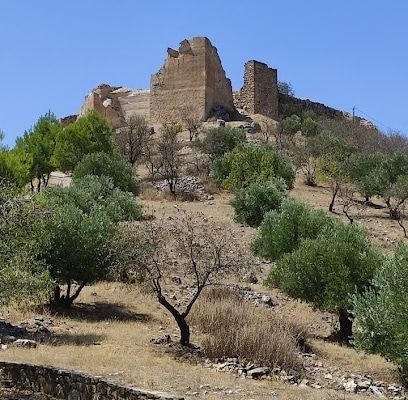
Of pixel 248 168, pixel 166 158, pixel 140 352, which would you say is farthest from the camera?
pixel 166 158

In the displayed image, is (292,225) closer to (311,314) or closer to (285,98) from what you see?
(311,314)

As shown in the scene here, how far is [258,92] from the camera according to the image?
5312cm

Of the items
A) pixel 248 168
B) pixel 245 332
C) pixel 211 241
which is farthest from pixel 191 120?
pixel 245 332

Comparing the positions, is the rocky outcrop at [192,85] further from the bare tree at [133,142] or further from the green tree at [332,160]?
the green tree at [332,160]

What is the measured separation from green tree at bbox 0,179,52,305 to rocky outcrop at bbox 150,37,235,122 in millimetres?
35820

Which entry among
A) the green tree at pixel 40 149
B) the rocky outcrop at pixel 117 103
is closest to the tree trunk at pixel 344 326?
the green tree at pixel 40 149

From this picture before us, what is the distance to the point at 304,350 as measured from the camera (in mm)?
14891

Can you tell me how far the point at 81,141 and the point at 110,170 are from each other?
19.9ft

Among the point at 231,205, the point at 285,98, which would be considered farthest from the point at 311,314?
the point at 285,98

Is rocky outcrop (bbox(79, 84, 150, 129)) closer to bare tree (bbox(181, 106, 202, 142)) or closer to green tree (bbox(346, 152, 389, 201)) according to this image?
bare tree (bbox(181, 106, 202, 142))

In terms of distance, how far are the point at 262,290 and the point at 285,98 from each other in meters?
40.6

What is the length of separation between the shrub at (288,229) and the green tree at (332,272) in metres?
2.73

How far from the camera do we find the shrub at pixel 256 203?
28.8 metres

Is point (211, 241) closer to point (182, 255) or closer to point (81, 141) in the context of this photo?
point (182, 255)
